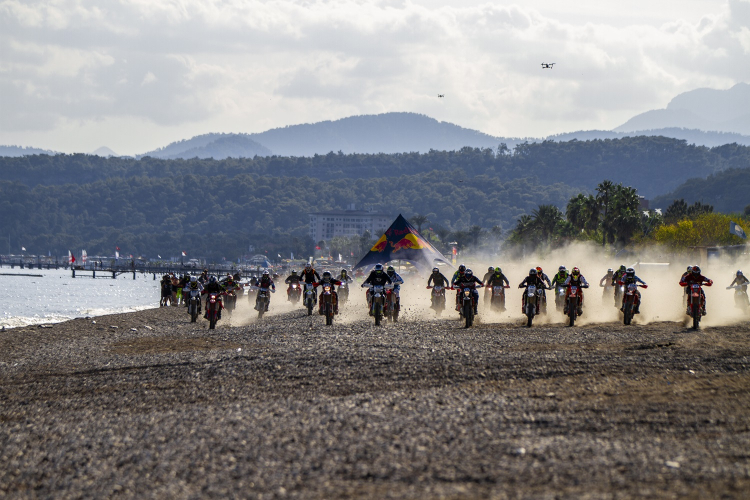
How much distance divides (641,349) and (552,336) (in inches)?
147

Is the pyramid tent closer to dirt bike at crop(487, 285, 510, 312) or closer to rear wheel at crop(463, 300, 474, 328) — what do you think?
dirt bike at crop(487, 285, 510, 312)

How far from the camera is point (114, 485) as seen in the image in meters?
10.6

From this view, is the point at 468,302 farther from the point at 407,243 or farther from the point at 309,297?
the point at 407,243

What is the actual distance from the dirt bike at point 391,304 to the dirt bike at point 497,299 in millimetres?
3876

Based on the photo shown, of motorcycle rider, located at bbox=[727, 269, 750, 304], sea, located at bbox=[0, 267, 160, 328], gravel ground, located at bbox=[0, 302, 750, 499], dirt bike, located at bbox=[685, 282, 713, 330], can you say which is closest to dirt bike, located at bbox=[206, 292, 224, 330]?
gravel ground, located at bbox=[0, 302, 750, 499]

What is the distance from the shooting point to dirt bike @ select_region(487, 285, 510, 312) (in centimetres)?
3036

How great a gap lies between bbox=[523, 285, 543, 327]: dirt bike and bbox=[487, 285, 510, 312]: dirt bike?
3.59 meters

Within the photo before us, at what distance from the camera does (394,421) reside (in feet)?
40.3

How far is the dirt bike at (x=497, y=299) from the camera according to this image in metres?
30.4

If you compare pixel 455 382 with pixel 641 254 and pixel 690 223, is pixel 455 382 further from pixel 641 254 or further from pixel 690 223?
pixel 690 223

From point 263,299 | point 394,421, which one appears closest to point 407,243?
point 263,299

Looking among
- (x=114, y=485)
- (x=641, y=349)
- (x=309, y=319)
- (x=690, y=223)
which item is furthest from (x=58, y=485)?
(x=690, y=223)

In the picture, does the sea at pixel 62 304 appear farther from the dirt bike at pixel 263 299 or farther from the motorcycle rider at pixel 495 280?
the motorcycle rider at pixel 495 280

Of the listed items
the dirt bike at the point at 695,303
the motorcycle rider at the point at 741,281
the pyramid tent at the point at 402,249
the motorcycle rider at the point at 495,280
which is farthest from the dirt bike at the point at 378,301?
the pyramid tent at the point at 402,249
